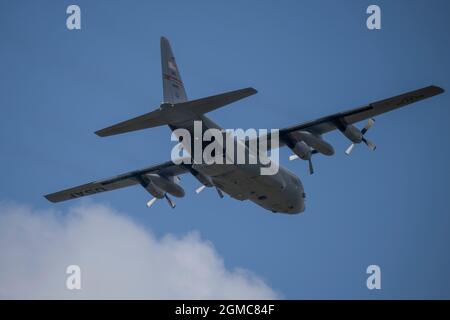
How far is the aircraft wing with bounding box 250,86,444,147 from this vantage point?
113ft

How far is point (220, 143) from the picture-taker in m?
33.2

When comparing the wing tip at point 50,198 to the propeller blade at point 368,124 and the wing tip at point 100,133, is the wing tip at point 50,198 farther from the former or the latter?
the propeller blade at point 368,124

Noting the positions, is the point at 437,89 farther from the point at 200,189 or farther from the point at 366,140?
the point at 200,189

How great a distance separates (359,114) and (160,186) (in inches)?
429

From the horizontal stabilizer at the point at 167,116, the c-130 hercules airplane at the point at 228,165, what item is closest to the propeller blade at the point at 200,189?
the c-130 hercules airplane at the point at 228,165

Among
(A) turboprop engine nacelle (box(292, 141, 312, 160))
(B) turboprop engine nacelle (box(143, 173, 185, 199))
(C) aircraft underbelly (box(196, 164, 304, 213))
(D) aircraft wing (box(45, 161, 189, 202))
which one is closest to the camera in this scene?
(C) aircraft underbelly (box(196, 164, 304, 213))

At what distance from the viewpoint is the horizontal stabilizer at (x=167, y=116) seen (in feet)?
102

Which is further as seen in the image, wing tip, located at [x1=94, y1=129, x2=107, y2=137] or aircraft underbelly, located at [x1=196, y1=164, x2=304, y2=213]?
aircraft underbelly, located at [x1=196, y1=164, x2=304, y2=213]

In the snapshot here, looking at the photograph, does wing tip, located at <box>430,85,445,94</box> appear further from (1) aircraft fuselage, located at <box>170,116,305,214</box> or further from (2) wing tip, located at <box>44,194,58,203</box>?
(2) wing tip, located at <box>44,194,58,203</box>

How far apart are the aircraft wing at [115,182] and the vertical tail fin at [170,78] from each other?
544cm

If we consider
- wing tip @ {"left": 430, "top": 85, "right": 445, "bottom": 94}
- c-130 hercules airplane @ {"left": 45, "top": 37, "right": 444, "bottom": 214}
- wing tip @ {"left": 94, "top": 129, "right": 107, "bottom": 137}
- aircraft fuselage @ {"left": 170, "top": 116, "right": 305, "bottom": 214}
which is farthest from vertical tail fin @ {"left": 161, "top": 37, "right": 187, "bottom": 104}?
wing tip @ {"left": 430, "top": 85, "right": 445, "bottom": 94}
